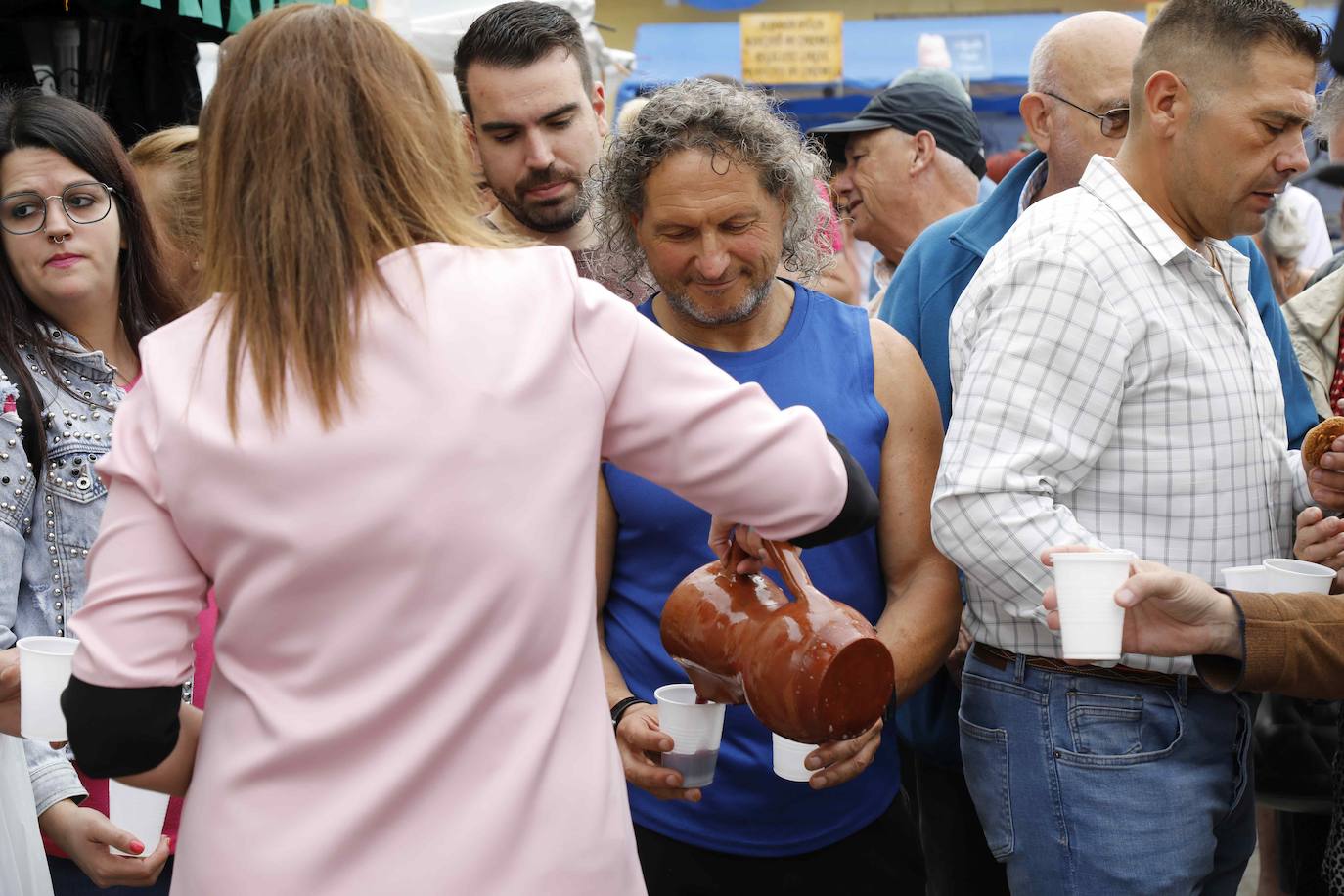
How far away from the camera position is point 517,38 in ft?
11.6

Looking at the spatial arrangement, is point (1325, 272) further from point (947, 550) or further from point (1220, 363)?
point (947, 550)

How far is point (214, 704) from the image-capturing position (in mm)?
1570

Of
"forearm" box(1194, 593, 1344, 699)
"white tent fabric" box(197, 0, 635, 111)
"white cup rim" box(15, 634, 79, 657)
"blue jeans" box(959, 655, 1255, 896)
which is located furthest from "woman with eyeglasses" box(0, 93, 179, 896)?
"white tent fabric" box(197, 0, 635, 111)

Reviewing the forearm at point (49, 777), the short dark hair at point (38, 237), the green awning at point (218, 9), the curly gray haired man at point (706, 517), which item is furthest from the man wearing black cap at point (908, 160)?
the forearm at point (49, 777)

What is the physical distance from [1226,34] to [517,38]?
1.81 m

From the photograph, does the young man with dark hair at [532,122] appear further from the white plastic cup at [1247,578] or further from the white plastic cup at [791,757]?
the white plastic cup at [1247,578]

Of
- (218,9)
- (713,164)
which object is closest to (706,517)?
(713,164)

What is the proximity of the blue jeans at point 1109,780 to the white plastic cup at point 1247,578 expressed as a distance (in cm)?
20

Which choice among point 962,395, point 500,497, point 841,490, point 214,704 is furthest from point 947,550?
point 214,704

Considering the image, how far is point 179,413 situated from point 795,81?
9896mm

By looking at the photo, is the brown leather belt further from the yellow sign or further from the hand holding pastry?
the yellow sign

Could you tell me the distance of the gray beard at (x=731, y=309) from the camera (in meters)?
2.42

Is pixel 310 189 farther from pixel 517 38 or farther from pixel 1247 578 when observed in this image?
pixel 517 38

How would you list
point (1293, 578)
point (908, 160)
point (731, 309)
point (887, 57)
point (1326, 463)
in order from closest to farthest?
1. point (1293, 578)
2. point (1326, 463)
3. point (731, 309)
4. point (908, 160)
5. point (887, 57)
